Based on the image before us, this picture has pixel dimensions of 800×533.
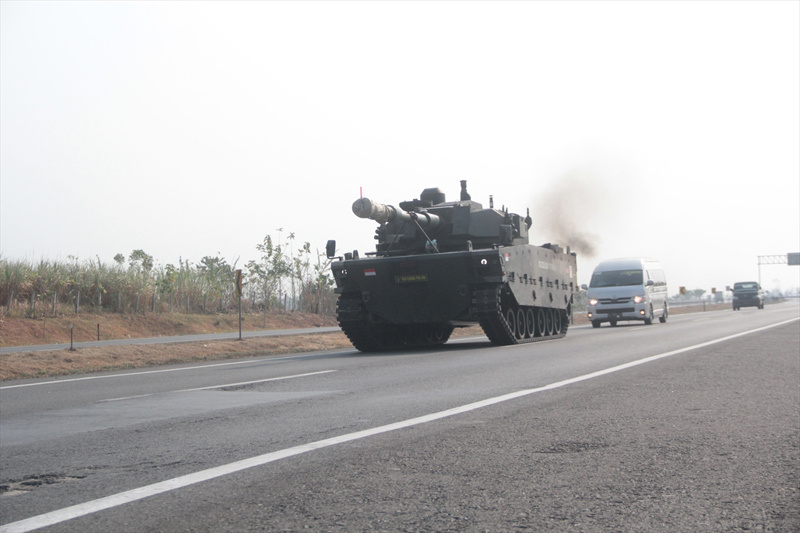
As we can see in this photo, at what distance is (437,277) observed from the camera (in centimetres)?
1720

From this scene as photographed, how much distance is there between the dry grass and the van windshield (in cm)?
504

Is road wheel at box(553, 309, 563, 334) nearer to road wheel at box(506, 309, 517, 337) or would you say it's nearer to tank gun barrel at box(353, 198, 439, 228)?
road wheel at box(506, 309, 517, 337)

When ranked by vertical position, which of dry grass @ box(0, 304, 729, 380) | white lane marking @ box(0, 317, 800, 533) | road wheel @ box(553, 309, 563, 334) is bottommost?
dry grass @ box(0, 304, 729, 380)

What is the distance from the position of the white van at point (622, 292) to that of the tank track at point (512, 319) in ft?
23.7

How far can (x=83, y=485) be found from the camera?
4676mm

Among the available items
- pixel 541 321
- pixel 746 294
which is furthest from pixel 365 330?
pixel 746 294

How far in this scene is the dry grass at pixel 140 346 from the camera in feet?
48.4

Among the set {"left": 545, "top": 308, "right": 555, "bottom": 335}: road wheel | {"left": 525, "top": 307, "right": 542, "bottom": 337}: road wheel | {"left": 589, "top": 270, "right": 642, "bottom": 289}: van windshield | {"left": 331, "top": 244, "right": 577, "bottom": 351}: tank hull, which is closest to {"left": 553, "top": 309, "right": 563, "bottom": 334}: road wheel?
{"left": 545, "top": 308, "right": 555, "bottom": 335}: road wheel

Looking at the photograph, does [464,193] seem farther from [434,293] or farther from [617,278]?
[617,278]

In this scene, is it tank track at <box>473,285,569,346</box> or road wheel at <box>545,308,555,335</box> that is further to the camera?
road wheel at <box>545,308,555,335</box>

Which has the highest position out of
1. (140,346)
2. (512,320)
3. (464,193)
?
(464,193)

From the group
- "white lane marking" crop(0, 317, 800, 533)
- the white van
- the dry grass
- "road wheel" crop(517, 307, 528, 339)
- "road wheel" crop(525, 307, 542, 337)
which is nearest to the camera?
"white lane marking" crop(0, 317, 800, 533)

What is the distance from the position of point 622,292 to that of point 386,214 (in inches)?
618

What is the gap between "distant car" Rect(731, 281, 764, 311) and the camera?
6045cm
